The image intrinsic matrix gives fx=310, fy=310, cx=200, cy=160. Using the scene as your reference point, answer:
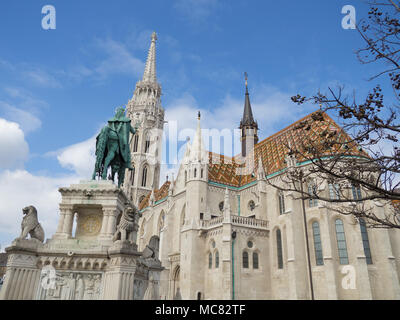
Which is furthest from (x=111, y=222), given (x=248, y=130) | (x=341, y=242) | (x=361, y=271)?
(x=248, y=130)

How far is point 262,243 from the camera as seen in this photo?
Answer: 29.3 m

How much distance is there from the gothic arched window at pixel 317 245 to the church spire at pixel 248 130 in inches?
738

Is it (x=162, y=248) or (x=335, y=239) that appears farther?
(x=162, y=248)

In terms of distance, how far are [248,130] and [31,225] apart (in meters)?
41.6

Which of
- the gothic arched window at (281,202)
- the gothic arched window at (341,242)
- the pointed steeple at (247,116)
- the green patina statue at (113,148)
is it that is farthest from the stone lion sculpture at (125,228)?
the pointed steeple at (247,116)

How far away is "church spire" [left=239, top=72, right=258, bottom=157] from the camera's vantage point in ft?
151

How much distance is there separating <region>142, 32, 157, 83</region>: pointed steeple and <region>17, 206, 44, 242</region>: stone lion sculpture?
195 ft

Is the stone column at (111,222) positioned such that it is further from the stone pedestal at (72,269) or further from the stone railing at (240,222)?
the stone railing at (240,222)

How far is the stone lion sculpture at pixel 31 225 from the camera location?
9.05 meters

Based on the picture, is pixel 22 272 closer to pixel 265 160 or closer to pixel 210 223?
pixel 210 223
